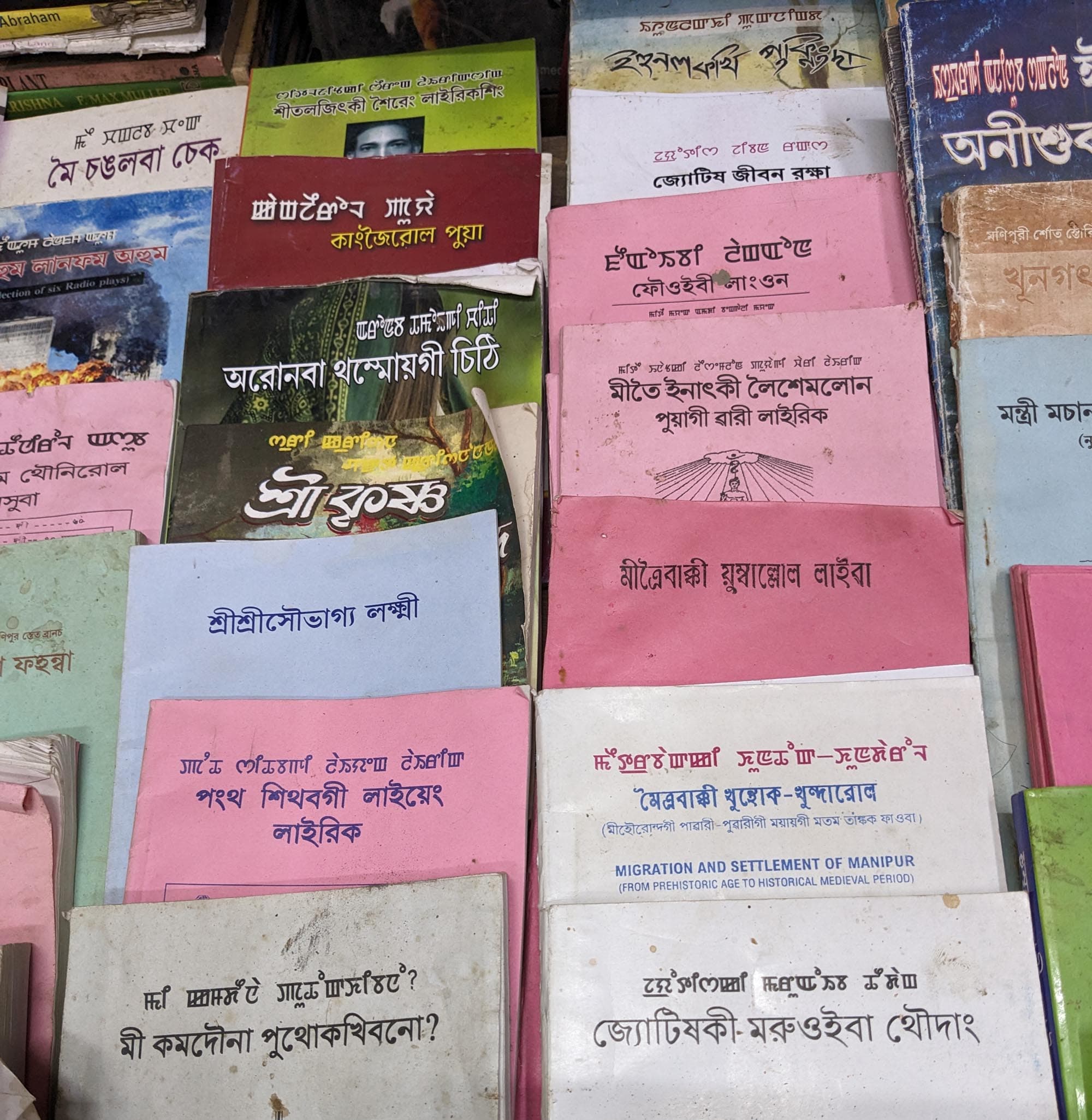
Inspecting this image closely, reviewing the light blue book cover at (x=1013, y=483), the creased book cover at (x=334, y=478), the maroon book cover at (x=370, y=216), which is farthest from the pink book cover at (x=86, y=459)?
the light blue book cover at (x=1013, y=483)

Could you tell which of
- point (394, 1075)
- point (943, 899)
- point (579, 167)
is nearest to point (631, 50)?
point (579, 167)

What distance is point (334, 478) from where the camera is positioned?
110cm

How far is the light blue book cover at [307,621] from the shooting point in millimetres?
998

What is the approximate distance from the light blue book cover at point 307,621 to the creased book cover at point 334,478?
0.09 feet

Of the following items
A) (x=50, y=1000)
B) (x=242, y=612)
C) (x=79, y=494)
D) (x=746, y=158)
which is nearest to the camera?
(x=50, y=1000)

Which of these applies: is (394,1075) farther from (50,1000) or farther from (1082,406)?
(1082,406)

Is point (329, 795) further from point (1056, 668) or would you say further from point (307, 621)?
point (1056, 668)

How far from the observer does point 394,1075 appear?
0.84 metres

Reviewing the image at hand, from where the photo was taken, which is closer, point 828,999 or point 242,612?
point 828,999

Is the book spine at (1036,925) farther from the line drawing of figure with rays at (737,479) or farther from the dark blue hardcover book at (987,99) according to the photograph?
the dark blue hardcover book at (987,99)

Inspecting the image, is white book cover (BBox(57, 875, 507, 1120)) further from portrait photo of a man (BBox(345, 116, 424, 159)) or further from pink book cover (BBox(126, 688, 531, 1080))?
portrait photo of a man (BBox(345, 116, 424, 159))

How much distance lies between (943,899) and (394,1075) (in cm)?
46

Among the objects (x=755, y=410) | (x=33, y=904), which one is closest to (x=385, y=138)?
(x=755, y=410)

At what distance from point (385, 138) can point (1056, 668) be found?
1.03 meters
